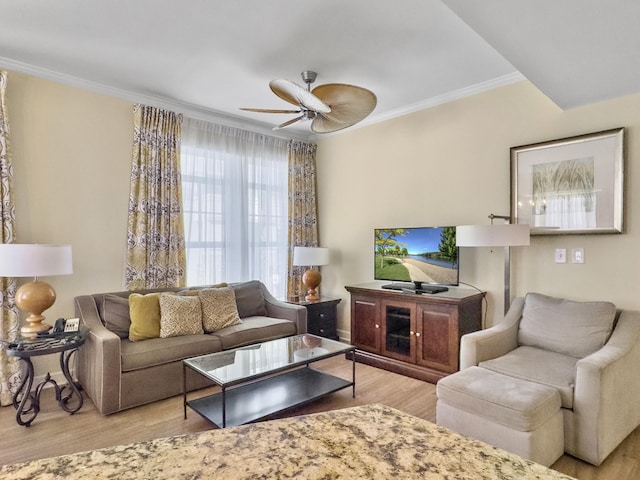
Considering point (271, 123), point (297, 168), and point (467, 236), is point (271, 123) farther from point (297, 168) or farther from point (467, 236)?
point (467, 236)

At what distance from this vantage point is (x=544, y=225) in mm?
3170

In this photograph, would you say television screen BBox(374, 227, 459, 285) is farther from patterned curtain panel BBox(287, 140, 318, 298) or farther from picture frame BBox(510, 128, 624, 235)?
patterned curtain panel BBox(287, 140, 318, 298)

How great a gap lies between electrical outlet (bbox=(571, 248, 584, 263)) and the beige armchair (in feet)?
1.23

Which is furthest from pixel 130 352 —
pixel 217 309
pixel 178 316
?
pixel 217 309

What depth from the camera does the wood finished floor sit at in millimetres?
2177

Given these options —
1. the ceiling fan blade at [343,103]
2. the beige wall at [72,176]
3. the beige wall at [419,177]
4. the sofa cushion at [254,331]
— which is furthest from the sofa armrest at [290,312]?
the ceiling fan blade at [343,103]

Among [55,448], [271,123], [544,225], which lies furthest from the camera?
[271,123]

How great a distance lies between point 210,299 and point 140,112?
1.96 metres

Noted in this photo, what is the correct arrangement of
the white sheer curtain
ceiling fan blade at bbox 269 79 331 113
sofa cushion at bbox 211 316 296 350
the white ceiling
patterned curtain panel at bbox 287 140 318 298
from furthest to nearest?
patterned curtain panel at bbox 287 140 318 298
the white sheer curtain
sofa cushion at bbox 211 316 296 350
ceiling fan blade at bbox 269 79 331 113
the white ceiling

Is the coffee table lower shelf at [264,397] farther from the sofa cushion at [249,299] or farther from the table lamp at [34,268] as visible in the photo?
the table lamp at [34,268]

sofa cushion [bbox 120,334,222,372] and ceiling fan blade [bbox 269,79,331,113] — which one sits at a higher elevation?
ceiling fan blade [bbox 269,79,331,113]

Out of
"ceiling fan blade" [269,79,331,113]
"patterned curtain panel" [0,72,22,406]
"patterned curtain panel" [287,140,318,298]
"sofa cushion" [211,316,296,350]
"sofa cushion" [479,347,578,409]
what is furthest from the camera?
"patterned curtain panel" [287,140,318,298]

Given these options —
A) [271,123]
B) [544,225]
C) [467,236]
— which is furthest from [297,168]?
[544,225]

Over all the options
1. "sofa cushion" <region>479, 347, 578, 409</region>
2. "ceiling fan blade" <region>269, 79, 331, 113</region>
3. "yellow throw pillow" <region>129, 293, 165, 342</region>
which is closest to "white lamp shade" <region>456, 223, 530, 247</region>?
"sofa cushion" <region>479, 347, 578, 409</region>
